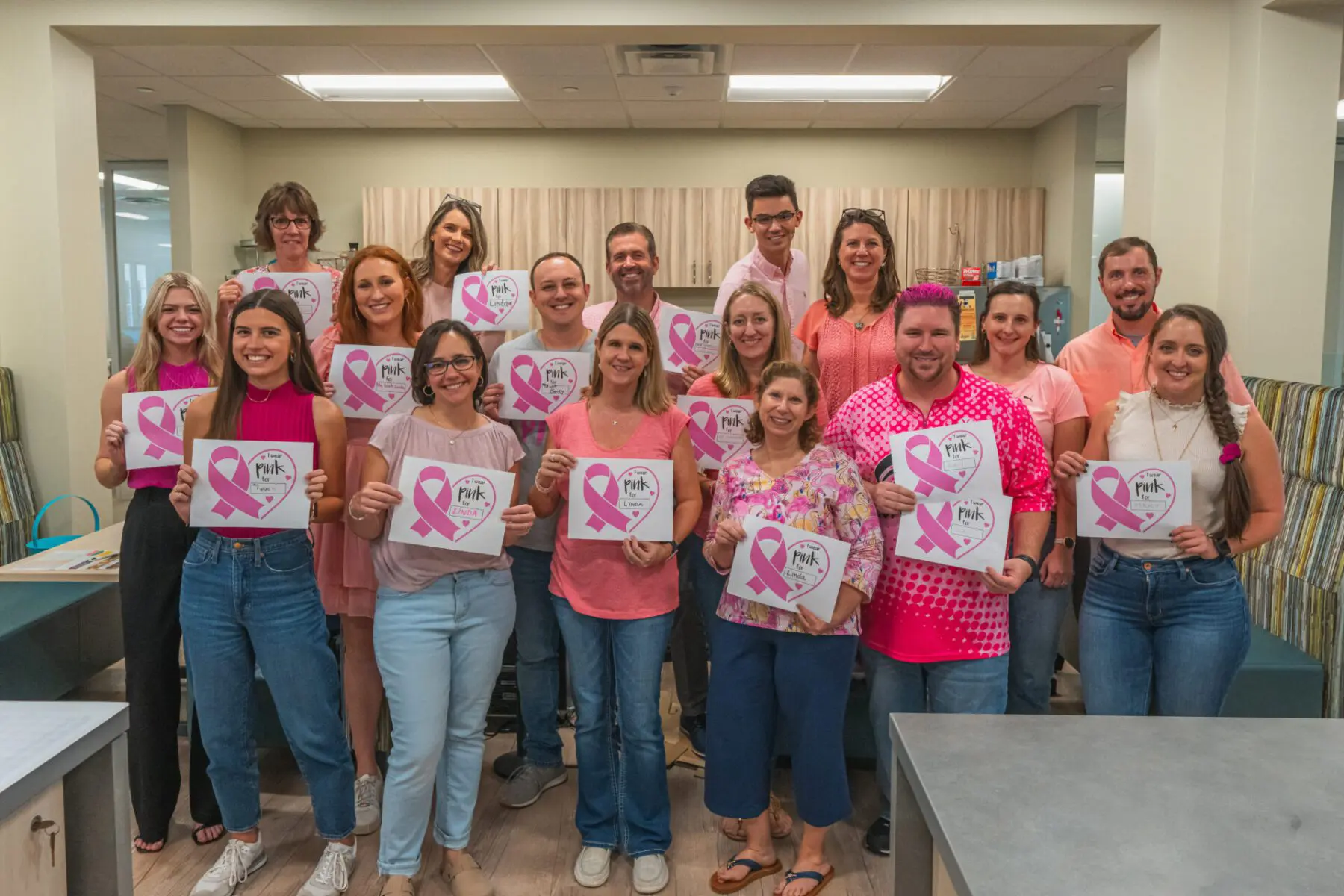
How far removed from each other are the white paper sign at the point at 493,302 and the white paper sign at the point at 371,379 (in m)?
0.28

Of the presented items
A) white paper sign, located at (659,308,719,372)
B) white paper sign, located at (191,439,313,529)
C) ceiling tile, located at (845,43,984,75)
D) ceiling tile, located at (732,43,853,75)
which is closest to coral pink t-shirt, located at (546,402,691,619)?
white paper sign, located at (659,308,719,372)

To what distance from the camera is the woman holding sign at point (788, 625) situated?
2303 mm

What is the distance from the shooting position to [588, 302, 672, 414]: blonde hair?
97.3 inches

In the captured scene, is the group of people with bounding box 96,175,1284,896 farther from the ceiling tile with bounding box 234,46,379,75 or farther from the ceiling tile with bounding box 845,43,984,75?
the ceiling tile with bounding box 234,46,379,75

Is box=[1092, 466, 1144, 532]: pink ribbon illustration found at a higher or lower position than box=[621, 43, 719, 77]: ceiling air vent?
lower

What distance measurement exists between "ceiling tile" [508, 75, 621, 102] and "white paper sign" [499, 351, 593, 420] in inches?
143

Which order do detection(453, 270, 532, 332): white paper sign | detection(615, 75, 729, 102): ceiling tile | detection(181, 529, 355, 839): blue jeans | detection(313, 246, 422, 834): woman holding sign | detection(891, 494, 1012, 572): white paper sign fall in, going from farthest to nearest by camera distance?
detection(615, 75, 729, 102): ceiling tile < detection(453, 270, 532, 332): white paper sign < detection(313, 246, 422, 834): woman holding sign < detection(181, 529, 355, 839): blue jeans < detection(891, 494, 1012, 572): white paper sign

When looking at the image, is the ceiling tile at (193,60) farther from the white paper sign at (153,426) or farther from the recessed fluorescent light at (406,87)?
the white paper sign at (153,426)

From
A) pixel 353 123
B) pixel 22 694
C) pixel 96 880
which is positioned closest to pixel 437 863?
pixel 96 880

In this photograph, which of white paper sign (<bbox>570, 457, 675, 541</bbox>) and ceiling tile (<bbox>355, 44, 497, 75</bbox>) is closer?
white paper sign (<bbox>570, 457, 675, 541</bbox>)

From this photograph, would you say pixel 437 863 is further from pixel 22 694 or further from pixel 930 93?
pixel 930 93

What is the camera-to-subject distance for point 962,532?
2240 mm

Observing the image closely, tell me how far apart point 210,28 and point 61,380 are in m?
1.66

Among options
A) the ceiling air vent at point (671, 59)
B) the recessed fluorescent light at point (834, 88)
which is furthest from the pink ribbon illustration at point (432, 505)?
the recessed fluorescent light at point (834, 88)
